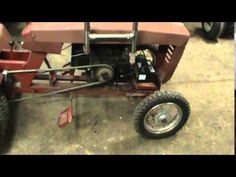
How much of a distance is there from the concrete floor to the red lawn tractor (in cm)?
13

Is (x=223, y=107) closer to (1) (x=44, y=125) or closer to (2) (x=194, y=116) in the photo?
(2) (x=194, y=116)

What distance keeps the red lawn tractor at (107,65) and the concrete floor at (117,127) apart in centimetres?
13

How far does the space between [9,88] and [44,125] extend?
37cm

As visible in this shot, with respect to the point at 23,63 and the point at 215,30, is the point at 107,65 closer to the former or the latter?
the point at 23,63

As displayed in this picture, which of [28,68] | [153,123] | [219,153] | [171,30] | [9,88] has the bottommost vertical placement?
[219,153]

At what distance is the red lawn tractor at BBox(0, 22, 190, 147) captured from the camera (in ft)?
6.57

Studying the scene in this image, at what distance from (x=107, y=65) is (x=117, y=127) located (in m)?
0.53

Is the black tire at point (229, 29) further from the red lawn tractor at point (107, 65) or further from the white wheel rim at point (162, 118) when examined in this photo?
the white wheel rim at point (162, 118)

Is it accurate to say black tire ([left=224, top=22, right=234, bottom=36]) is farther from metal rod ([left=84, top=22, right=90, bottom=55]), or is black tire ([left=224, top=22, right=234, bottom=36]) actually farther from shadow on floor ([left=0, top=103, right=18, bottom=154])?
shadow on floor ([left=0, top=103, right=18, bottom=154])

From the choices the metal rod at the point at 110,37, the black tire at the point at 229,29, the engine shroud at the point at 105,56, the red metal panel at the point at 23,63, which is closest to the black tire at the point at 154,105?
the engine shroud at the point at 105,56

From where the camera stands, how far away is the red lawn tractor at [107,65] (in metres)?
2.00

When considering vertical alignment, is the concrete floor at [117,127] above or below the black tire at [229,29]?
below

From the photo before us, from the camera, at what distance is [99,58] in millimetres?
2184

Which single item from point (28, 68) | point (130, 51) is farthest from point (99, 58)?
point (28, 68)
